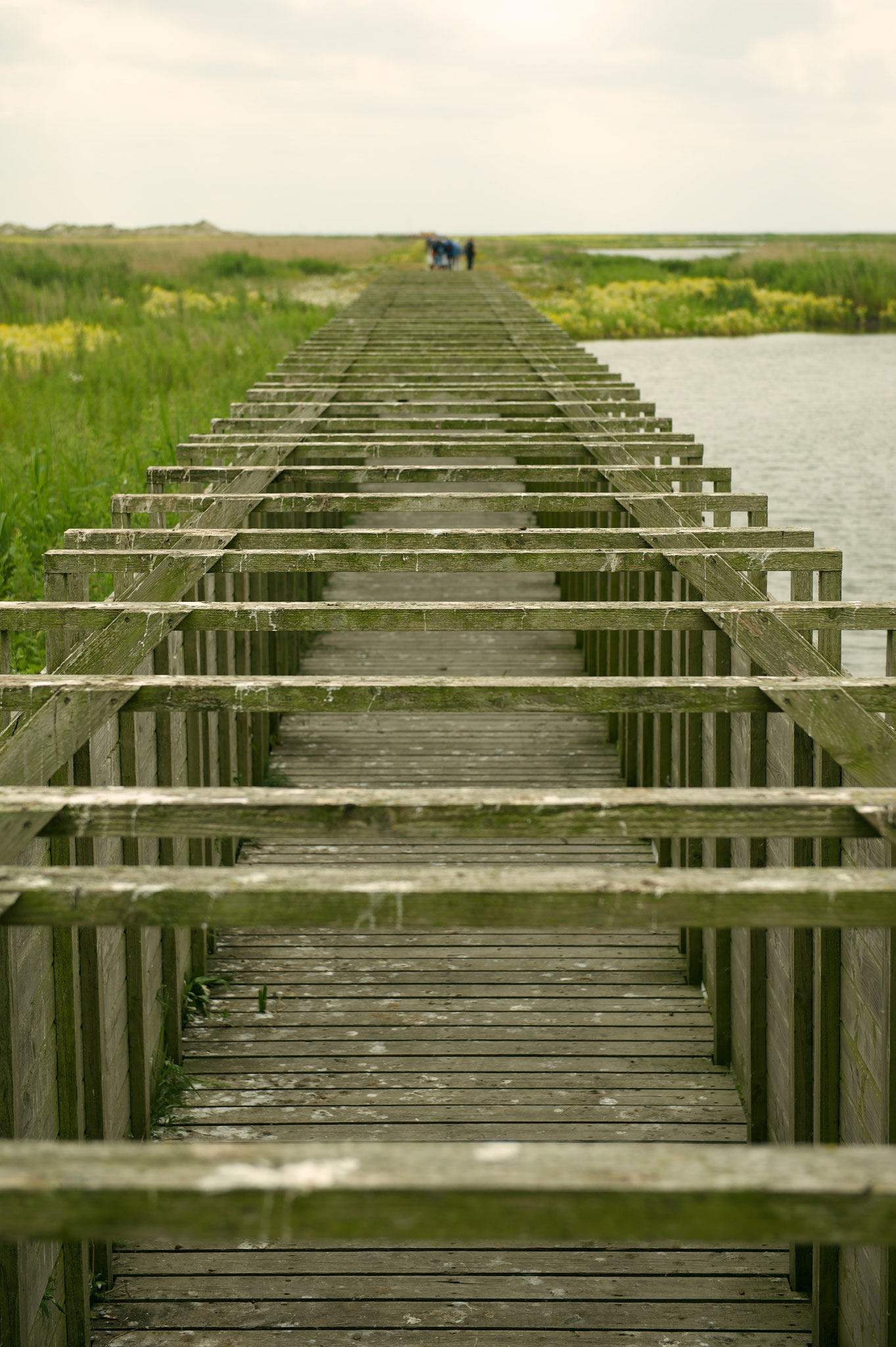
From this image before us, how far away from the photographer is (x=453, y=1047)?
183 inches

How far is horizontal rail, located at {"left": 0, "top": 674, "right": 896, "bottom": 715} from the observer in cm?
312

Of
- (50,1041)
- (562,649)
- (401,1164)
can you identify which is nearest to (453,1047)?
(50,1041)

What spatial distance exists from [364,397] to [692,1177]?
8.58m

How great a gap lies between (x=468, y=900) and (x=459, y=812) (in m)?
0.36

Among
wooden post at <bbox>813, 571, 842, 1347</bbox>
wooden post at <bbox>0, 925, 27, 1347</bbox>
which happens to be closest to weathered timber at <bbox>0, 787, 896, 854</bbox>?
wooden post at <bbox>0, 925, 27, 1347</bbox>

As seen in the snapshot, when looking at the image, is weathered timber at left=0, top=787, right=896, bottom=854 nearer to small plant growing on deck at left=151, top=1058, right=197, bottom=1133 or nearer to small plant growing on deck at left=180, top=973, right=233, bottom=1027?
small plant growing on deck at left=151, top=1058, right=197, bottom=1133

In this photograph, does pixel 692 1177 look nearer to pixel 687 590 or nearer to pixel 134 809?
pixel 134 809

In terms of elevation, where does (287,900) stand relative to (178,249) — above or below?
below

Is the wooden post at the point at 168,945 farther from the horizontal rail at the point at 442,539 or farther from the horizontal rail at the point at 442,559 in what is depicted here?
the horizontal rail at the point at 442,539

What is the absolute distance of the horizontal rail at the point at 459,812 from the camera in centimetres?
232

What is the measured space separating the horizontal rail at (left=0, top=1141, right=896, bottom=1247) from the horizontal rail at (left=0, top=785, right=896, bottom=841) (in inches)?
37.6

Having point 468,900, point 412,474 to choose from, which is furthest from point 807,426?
point 468,900

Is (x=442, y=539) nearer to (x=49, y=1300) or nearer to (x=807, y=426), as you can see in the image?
(x=49, y=1300)

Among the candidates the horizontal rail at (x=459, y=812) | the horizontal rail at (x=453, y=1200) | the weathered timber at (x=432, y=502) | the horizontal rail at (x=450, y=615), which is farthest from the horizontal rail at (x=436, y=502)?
the horizontal rail at (x=453, y=1200)
